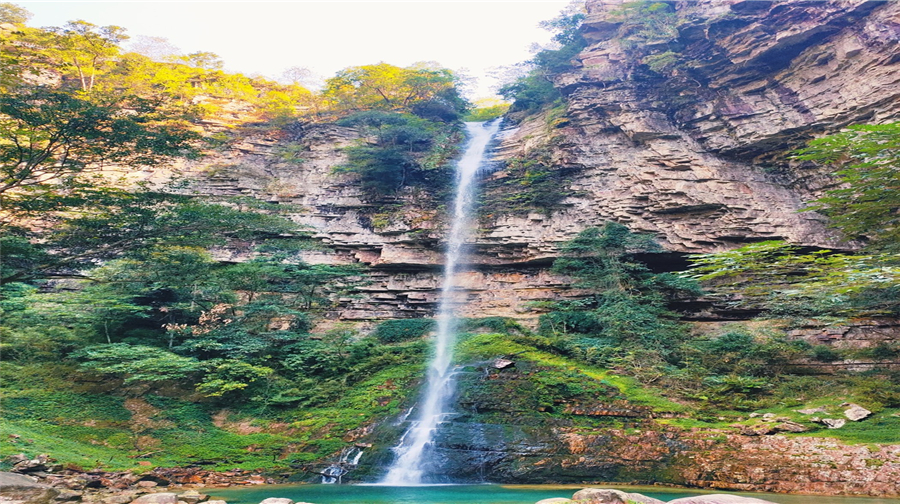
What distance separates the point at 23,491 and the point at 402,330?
471 inches

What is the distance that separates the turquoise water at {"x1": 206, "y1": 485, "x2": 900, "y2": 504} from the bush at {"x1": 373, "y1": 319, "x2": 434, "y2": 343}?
27.0ft

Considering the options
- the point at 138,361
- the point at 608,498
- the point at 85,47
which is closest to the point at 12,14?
the point at 85,47

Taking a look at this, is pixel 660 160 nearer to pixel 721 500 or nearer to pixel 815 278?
pixel 815 278

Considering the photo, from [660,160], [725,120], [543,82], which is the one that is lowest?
[660,160]

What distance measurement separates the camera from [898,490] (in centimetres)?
677

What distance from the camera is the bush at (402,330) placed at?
17.0m

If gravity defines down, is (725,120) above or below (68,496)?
above

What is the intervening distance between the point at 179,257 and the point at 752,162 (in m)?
21.8

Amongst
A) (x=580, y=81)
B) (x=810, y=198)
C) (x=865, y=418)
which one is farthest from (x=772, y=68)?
(x=865, y=418)

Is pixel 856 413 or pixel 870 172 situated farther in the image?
pixel 856 413

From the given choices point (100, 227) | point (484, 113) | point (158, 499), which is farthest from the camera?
point (484, 113)

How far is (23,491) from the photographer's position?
19.4 ft

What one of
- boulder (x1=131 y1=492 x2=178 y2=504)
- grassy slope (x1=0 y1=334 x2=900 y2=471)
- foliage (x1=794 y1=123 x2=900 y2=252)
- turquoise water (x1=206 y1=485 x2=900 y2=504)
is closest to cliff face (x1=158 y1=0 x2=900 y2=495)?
foliage (x1=794 y1=123 x2=900 y2=252)

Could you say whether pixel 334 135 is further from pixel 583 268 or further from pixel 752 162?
pixel 752 162
